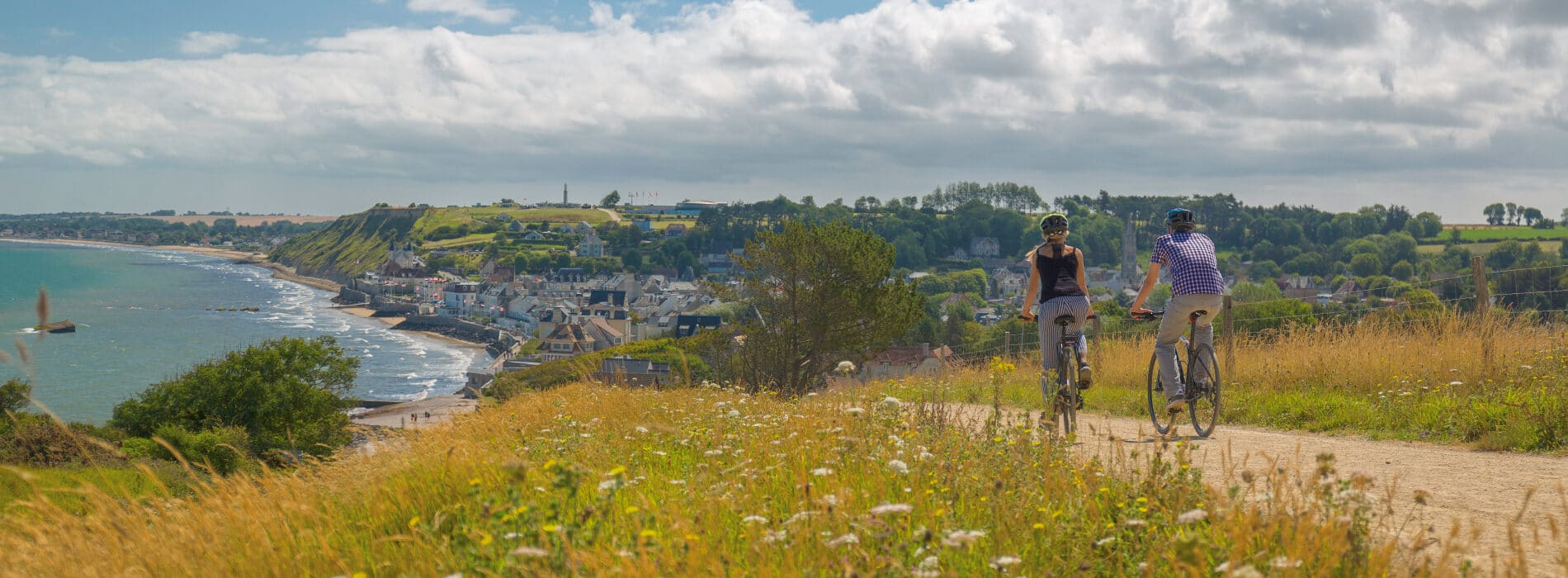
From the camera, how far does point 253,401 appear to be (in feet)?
133

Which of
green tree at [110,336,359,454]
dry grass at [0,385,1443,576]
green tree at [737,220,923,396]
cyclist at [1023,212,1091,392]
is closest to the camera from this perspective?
dry grass at [0,385,1443,576]

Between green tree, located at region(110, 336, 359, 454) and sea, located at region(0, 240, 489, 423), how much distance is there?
488 centimetres

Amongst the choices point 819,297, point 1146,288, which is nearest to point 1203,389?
point 1146,288

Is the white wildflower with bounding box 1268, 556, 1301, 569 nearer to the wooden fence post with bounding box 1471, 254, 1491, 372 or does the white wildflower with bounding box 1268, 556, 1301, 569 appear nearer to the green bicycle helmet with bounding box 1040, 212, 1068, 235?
the green bicycle helmet with bounding box 1040, 212, 1068, 235

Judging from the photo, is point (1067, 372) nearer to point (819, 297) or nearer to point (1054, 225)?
point (1054, 225)

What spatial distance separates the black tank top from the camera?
7992 millimetres

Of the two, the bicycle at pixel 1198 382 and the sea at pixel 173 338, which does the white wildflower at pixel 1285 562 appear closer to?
the bicycle at pixel 1198 382

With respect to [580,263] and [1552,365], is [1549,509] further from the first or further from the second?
[580,263]

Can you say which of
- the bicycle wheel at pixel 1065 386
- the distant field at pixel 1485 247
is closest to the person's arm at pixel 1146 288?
the bicycle wheel at pixel 1065 386

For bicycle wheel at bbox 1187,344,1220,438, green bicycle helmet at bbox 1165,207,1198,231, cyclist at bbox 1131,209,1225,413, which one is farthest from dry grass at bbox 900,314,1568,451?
green bicycle helmet at bbox 1165,207,1198,231

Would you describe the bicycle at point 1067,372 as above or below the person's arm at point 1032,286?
below

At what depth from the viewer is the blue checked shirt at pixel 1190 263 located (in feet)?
26.5

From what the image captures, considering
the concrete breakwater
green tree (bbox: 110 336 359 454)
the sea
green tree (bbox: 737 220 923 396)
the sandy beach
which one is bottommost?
the concrete breakwater

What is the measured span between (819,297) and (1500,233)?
5398 inches
